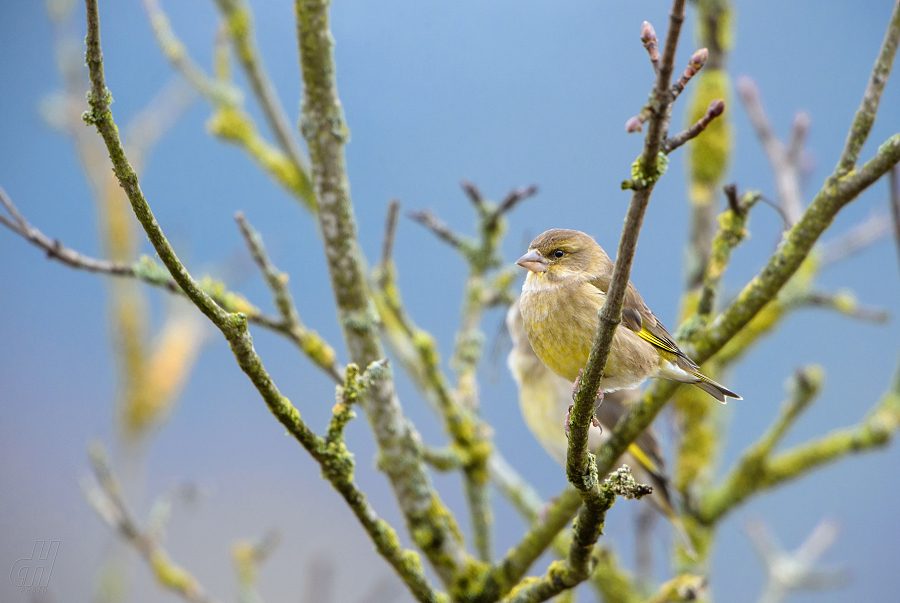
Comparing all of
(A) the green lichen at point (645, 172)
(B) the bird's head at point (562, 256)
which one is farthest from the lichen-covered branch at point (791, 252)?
(A) the green lichen at point (645, 172)

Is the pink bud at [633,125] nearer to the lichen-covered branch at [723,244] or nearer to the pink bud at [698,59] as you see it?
the pink bud at [698,59]

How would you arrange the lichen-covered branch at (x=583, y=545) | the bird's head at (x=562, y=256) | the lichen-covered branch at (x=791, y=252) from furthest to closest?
1. the lichen-covered branch at (x=791, y=252)
2. the bird's head at (x=562, y=256)
3. the lichen-covered branch at (x=583, y=545)

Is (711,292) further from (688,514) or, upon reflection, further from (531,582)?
(688,514)

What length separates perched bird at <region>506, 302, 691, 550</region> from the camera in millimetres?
3871

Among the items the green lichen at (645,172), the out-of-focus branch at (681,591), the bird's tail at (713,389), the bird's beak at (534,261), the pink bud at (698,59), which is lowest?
the out-of-focus branch at (681,591)

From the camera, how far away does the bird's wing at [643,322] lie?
2170 mm

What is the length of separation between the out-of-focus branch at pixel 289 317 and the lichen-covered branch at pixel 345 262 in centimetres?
24

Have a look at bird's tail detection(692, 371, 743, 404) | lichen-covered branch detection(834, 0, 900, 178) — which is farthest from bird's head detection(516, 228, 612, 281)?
lichen-covered branch detection(834, 0, 900, 178)

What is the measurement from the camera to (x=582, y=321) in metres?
2.09

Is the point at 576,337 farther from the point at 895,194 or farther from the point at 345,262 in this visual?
the point at 895,194

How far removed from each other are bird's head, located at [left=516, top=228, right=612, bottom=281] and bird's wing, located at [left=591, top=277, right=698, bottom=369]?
0.07 m

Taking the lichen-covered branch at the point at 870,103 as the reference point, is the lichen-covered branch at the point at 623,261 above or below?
below

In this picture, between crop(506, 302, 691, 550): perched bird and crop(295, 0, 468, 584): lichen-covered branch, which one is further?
crop(506, 302, 691, 550): perched bird

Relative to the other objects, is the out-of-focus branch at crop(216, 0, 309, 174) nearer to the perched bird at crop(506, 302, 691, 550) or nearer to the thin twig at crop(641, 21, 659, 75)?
the perched bird at crop(506, 302, 691, 550)
